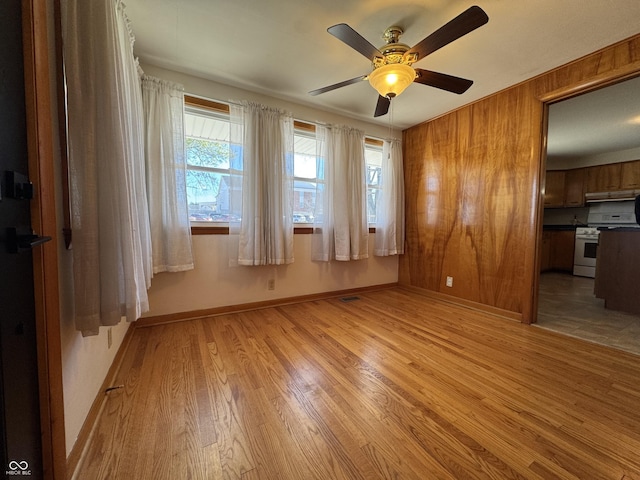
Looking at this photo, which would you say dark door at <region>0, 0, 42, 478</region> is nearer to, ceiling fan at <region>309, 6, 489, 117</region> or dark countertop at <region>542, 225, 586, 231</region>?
ceiling fan at <region>309, 6, 489, 117</region>

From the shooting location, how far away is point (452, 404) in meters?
1.23

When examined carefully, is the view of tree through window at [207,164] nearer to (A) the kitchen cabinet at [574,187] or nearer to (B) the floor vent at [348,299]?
(B) the floor vent at [348,299]

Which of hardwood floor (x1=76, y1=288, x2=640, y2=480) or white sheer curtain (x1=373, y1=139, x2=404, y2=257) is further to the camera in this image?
white sheer curtain (x1=373, y1=139, x2=404, y2=257)

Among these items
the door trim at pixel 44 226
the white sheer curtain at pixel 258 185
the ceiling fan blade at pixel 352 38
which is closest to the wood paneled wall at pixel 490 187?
the ceiling fan blade at pixel 352 38

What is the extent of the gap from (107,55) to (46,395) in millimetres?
1235

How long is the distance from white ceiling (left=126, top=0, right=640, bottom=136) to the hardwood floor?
2.30 metres

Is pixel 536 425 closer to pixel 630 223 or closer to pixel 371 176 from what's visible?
pixel 371 176

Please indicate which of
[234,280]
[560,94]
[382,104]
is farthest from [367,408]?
[560,94]

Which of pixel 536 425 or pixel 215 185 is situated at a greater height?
pixel 215 185

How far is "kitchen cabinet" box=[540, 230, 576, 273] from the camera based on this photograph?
480 centimetres

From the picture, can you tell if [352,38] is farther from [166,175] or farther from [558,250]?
[558,250]

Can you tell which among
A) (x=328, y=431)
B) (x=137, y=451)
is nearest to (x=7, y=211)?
(x=137, y=451)

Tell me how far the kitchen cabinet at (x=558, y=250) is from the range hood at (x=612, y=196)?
2.28 feet

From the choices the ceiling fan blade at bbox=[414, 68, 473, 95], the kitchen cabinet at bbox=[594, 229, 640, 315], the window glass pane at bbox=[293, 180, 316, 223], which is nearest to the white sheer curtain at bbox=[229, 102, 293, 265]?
the window glass pane at bbox=[293, 180, 316, 223]
